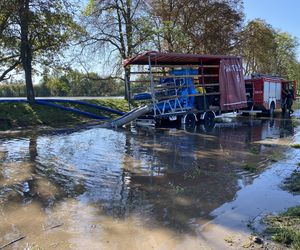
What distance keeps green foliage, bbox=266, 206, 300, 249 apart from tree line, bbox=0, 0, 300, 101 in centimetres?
1837

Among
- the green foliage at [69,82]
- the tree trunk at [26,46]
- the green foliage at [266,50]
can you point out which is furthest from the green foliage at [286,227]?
the green foliage at [266,50]

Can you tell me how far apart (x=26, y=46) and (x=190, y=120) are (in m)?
10.3

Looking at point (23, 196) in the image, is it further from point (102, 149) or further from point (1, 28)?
point (1, 28)

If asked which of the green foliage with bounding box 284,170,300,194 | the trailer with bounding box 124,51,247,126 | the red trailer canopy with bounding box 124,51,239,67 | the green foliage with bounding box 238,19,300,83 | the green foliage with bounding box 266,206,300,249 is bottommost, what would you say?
the green foliage with bounding box 284,170,300,194

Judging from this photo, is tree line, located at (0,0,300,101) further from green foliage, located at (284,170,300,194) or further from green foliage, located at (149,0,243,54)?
green foliage, located at (284,170,300,194)

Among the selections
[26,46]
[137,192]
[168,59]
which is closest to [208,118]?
[168,59]

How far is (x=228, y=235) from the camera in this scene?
16.6 feet

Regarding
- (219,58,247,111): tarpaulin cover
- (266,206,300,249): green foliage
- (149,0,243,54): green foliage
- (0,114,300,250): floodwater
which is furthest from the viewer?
(149,0,243,54): green foliage

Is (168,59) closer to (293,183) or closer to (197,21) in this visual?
(293,183)

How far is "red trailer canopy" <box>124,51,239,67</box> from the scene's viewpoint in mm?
17156

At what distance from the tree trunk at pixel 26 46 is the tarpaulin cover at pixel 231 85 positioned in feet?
35.7

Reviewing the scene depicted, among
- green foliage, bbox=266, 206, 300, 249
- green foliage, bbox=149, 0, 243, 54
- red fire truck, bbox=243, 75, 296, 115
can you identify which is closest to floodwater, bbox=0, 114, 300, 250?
green foliage, bbox=266, 206, 300, 249

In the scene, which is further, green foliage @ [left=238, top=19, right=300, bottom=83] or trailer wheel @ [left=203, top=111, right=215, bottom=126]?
green foliage @ [left=238, top=19, right=300, bottom=83]

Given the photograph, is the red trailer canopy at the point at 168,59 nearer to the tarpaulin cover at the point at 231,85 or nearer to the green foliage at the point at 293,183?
the tarpaulin cover at the point at 231,85
